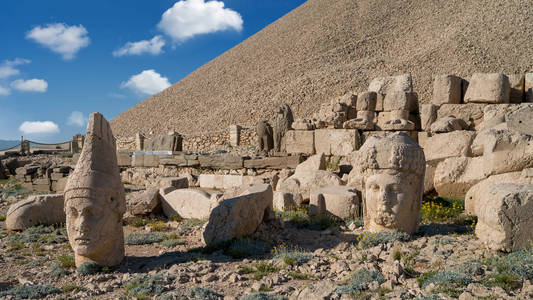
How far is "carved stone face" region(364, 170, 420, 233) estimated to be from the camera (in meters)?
5.68

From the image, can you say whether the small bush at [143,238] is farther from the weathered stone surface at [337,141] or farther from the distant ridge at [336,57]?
the distant ridge at [336,57]

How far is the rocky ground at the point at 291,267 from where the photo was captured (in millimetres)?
3920

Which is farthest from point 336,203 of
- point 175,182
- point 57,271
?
point 175,182

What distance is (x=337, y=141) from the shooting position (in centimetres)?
1170

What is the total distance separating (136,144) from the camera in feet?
78.2

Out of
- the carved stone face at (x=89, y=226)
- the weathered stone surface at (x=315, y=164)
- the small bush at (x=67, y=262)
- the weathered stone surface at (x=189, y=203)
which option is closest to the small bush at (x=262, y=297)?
the carved stone face at (x=89, y=226)

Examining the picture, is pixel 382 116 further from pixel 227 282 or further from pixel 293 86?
pixel 293 86

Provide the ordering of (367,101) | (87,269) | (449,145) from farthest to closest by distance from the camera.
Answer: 1. (367,101)
2. (449,145)
3. (87,269)

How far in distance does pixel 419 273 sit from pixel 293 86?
35.0 meters

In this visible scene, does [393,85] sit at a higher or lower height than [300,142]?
higher

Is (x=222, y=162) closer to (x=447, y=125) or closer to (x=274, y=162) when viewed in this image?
(x=274, y=162)

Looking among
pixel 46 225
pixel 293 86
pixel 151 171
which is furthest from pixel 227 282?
pixel 293 86

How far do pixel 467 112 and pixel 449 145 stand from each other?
9.23 feet

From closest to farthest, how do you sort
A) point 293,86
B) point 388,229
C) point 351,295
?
1. point 351,295
2. point 388,229
3. point 293,86
